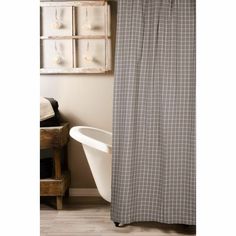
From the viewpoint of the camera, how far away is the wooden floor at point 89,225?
300cm

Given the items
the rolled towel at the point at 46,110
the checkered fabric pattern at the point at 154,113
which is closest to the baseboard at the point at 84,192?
the rolled towel at the point at 46,110

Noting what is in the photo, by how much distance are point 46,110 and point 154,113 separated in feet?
3.80

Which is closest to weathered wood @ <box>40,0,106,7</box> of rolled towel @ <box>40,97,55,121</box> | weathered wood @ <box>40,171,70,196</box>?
rolled towel @ <box>40,97,55,121</box>

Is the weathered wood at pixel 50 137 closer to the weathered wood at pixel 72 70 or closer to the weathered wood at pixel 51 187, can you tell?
the weathered wood at pixel 51 187

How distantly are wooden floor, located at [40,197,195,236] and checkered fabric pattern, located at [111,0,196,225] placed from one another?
113 millimetres

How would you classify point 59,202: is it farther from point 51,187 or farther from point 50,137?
point 50,137

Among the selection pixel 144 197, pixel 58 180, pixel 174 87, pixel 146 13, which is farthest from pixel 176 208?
pixel 146 13

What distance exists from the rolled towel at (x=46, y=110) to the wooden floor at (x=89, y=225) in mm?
883

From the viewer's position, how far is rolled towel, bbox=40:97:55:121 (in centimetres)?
357

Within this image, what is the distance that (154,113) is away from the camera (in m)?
2.96

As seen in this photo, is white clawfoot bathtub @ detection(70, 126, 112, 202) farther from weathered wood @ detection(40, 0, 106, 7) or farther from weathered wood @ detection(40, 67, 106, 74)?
weathered wood @ detection(40, 0, 106, 7)

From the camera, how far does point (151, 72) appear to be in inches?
116

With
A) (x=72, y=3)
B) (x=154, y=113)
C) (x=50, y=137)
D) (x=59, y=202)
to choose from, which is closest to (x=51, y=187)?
(x=59, y=202)
